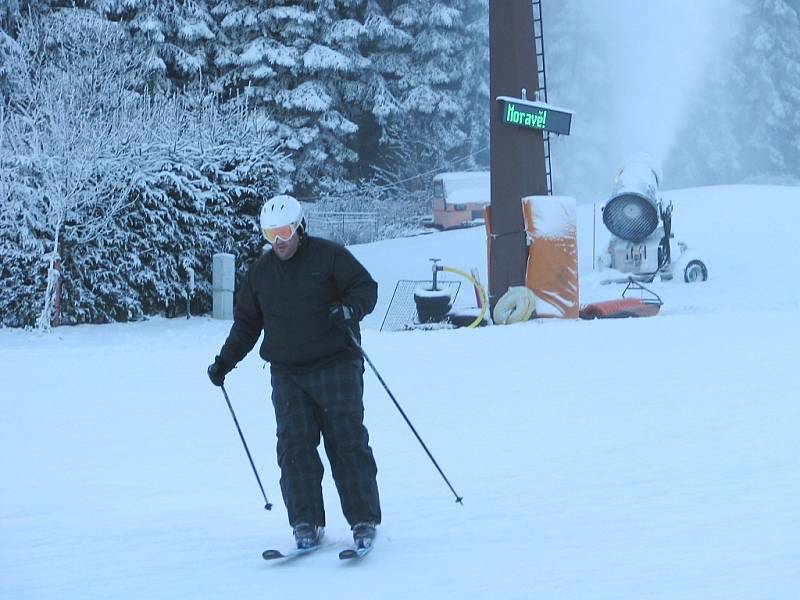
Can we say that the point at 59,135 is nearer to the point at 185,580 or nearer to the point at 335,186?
the point at 185,580

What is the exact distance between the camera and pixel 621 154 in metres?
50.9

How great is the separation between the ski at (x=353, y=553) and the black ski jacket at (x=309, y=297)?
2.73 ft

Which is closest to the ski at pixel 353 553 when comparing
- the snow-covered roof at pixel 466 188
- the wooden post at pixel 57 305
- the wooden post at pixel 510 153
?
the wooden post at pixel 510 153

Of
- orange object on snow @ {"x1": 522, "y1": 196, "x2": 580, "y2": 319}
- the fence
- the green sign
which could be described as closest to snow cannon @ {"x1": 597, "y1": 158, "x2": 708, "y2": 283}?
the green sign

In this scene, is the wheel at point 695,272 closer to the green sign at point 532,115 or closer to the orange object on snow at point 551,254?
the green sign at point 532,115

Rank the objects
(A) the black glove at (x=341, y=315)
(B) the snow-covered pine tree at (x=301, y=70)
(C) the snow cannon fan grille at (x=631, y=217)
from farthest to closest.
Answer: (B) the snow-covered pine tree at (x=301, y=70)
(C) the snow cannon fan grille at (x=631, y=217)
(A) the black glove at (x=341, y=315)

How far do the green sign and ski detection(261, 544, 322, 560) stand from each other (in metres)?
11.6

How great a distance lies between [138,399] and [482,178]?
2467cm

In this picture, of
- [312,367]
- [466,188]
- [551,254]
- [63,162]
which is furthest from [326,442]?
[466,188]

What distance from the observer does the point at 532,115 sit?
17.0m

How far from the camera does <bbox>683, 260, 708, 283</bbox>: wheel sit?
70.3 feet

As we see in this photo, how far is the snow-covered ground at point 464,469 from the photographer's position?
5.52 meters

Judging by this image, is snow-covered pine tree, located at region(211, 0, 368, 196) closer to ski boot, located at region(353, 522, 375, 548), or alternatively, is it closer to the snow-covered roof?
the snow-covered roof

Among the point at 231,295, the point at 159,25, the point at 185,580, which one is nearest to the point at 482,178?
the point at 159,25
